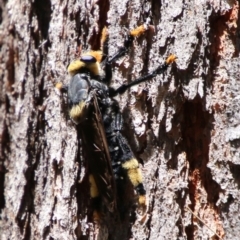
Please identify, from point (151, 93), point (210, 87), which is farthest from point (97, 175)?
point (210, 87)

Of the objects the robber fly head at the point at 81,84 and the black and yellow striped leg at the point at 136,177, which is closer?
the black and yellow striped leg at the point at 136,177

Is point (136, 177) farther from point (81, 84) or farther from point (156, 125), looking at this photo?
point (81, 84)

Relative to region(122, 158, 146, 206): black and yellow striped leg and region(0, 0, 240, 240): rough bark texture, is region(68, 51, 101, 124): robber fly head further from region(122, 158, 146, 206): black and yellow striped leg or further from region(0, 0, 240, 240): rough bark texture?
region(122, 158, 146, 206): black and yellow striped leg

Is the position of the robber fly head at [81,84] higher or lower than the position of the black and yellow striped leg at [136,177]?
higher

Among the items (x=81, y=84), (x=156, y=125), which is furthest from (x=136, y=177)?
(x=81, y=84)

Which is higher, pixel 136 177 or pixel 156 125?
pixel 156 125

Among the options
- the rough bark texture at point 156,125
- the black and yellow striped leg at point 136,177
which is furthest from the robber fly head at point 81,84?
the black and yellow striped leg at point 136,177

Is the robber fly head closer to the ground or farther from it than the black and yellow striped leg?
farther from it

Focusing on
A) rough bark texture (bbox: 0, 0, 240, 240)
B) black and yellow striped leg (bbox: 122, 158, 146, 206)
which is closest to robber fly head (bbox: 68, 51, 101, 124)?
rough bark texture (bbox: 0, 0, 240, 240)

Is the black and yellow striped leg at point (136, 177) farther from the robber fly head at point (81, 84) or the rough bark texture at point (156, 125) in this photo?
the robber fly head at point (81, 84)
